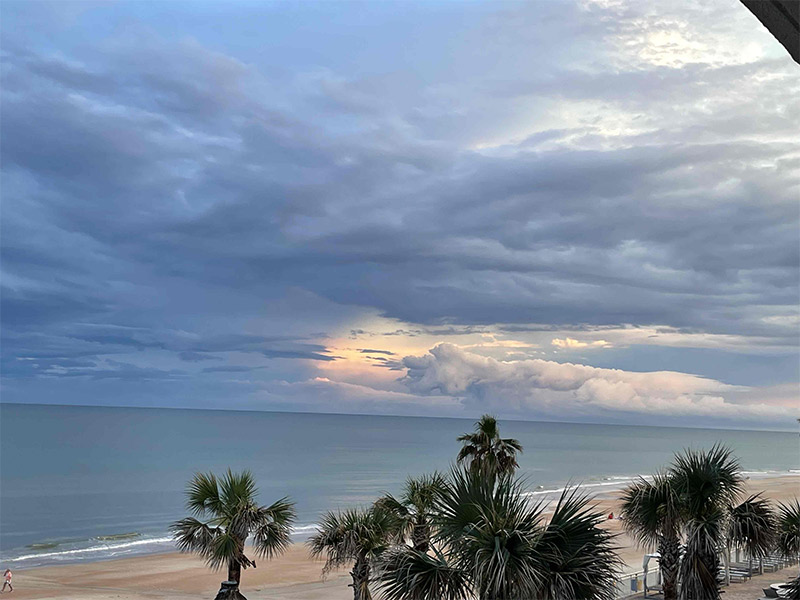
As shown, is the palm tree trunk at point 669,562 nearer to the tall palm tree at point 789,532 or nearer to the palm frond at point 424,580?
the tall palm tree at point 789,532

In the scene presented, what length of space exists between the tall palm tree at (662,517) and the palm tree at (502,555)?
7.58 meters

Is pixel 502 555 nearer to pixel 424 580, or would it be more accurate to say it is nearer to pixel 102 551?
pixel 424 580

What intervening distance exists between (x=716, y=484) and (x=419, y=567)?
30.6ft

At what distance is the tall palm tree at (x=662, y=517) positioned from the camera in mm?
16047

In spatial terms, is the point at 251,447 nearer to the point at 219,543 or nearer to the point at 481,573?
the point at 219,543

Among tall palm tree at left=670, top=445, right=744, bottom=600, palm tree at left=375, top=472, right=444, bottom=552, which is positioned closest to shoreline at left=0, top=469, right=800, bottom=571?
palm tree at left=375, top=472, right=444, bottom=552

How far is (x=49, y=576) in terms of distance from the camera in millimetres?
35438

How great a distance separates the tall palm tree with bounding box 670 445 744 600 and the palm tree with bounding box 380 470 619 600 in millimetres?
7376

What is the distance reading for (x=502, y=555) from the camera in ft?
27.4

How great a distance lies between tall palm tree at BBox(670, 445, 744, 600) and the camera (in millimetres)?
15352

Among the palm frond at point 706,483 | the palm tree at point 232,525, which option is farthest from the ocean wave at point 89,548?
the palm frond at point 706,483

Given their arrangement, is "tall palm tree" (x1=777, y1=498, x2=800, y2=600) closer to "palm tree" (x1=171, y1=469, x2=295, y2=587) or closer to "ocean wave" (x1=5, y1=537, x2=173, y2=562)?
"palm tree" (x1=171, y1=469, x2=295, y2=587)

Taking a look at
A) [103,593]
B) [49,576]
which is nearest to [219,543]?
[103,593]

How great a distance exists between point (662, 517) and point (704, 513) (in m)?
0.95
